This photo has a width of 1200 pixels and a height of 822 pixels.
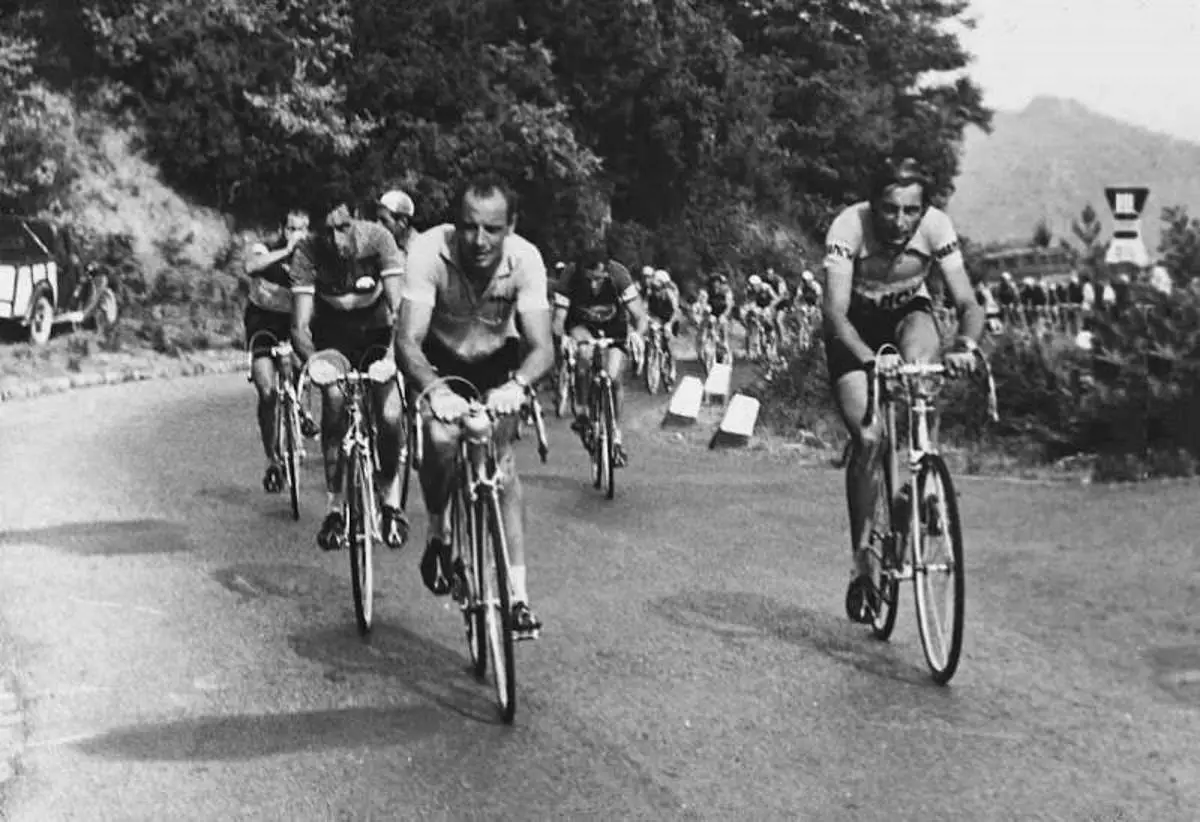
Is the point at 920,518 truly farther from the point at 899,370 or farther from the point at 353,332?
the point at 353,332

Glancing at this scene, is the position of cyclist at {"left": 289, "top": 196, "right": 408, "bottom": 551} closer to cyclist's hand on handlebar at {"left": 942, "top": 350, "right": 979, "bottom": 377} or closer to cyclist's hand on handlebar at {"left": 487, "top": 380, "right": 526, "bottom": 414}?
cyclist's hand on handlebar at {"left": 487, "top": 380, "right": 526, "bottom": 414}

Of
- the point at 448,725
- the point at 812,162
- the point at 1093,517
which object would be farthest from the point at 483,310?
the point at 812,162

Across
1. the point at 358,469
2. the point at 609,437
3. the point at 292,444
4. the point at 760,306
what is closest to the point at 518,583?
the point at 358,469

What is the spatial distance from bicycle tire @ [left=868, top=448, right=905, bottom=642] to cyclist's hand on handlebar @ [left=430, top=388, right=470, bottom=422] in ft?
6.38

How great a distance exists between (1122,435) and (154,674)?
10518 millimetres

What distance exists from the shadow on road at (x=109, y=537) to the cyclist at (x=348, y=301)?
5.78ft

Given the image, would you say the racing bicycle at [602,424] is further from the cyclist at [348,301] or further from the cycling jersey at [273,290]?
the cyclist at [348,301]

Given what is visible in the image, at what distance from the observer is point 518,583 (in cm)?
718

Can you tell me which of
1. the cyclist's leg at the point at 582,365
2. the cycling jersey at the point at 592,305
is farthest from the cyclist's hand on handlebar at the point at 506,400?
the cycling jersey at the point at 592,305

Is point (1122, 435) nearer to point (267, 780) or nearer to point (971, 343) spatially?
point (971, 343)

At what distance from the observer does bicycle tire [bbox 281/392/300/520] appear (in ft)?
41.4

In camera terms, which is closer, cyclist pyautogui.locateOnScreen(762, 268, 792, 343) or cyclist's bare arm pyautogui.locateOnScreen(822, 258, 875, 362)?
cyclist's bare arm pyautogui.locateOnScreen(822, 258, 875, 362)

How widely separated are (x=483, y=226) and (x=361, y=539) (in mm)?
2089

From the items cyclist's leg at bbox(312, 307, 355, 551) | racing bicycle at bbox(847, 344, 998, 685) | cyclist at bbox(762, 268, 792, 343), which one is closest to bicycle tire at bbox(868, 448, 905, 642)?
racing bicycle at bbox(847, 344, 998, 685)
